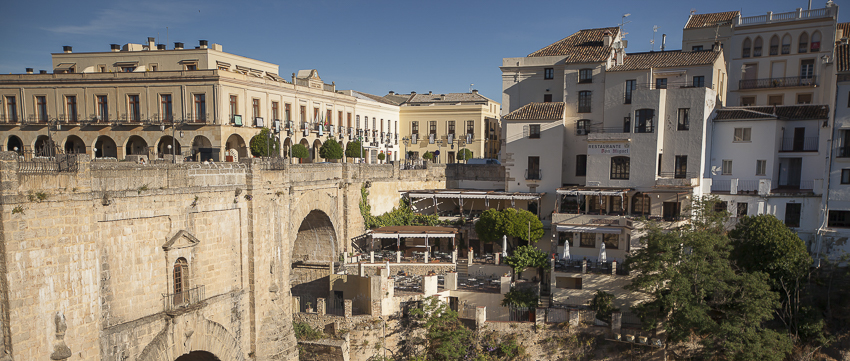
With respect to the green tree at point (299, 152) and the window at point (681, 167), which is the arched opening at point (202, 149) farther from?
the window at point (681, 167)

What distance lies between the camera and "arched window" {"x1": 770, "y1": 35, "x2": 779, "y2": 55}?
3419 cm

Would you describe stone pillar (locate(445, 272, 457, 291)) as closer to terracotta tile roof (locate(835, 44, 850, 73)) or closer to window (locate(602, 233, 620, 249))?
window (locate(602, 233, 620, 249))

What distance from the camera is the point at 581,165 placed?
32.8 m

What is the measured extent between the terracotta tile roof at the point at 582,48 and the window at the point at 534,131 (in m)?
4.37

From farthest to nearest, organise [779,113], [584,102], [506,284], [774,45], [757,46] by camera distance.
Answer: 1. [757,46]
2. [774,45]
3. [584,102]
4. [779,113]
5. [506,284]

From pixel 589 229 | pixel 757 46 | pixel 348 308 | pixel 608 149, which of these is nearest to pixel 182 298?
pixel 348 308

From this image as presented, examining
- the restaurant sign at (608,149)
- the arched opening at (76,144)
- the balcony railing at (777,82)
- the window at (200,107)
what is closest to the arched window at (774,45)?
the balcony railing at (777,82)

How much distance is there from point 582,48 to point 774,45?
40.1ft

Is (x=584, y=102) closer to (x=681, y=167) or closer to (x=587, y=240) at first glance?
(x=681, y=167)

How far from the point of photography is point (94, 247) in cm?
1423

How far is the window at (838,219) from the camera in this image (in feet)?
84.8

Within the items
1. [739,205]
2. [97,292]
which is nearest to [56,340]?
[97,292]

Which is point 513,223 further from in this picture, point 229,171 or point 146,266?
point 146,266

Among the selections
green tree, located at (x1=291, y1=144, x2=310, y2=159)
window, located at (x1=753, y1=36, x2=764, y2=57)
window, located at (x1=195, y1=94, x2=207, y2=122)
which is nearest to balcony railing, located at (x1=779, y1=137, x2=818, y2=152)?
window, located at (x1=753, y1=36, x2=764, y2=57)
